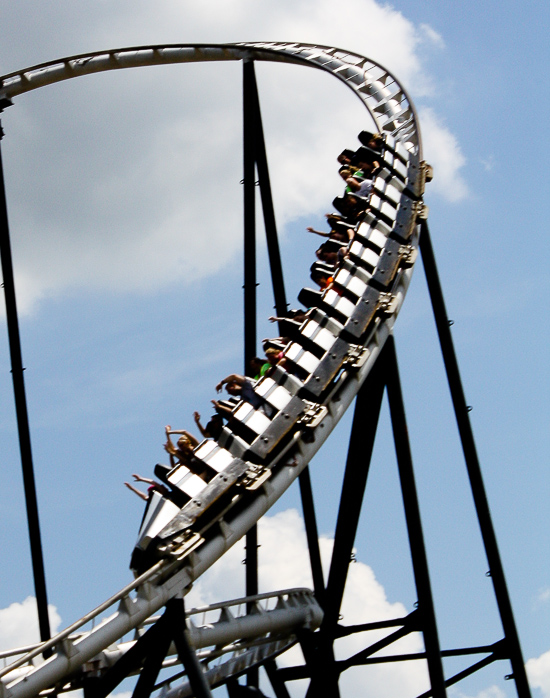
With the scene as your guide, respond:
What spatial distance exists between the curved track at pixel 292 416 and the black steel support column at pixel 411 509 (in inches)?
22.0

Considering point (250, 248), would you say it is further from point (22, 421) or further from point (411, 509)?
point (411, 509)

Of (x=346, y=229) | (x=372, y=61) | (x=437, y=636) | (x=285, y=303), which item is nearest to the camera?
(x=437, y=636)

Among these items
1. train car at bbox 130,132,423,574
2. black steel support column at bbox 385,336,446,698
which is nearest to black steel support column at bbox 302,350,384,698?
black steel support column at bbox 385,336,446,698

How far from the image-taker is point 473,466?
10039mm

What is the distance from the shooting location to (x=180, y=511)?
23.3 feet

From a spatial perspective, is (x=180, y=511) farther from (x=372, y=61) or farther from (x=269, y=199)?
(x=372, y=61)

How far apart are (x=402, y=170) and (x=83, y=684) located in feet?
17.7

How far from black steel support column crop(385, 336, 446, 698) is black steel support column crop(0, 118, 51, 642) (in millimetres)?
3097

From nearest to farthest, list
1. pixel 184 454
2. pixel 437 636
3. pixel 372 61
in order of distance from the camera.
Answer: pixel 184 454
pixel 437 636
pixel 372 61

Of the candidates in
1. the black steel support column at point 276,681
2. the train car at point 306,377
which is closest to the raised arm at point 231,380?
the train car at point 306,377

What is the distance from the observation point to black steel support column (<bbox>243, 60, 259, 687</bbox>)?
1001 cm

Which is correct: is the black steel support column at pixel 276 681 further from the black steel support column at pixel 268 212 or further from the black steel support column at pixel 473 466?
the black steel support column at pixel 268 212

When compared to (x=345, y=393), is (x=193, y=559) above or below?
below

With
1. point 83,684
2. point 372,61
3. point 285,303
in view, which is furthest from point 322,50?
point 83,684
